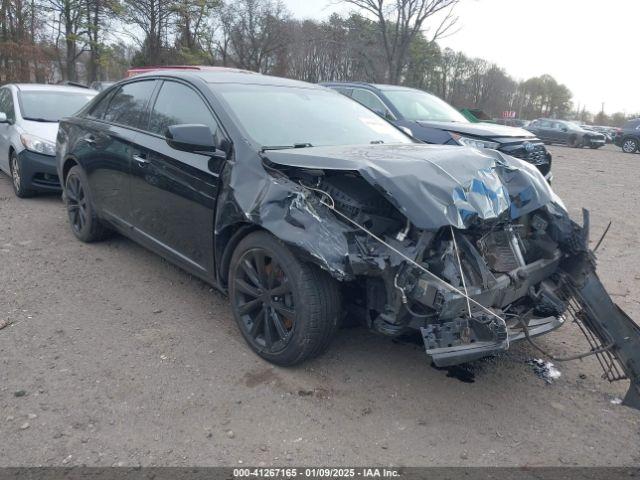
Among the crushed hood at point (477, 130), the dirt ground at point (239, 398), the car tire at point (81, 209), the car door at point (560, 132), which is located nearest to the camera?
the dirt ground at point (239, 398)

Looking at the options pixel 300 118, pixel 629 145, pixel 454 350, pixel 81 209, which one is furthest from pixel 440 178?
pixel 629 145

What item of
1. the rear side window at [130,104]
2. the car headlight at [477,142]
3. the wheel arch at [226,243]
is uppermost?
the rear side window at [130,104]

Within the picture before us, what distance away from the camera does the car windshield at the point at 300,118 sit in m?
3.68

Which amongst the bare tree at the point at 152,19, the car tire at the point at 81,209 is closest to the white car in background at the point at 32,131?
the car tire at the point at 81,209

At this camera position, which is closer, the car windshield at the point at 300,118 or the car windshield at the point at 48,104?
the car windshield at the point at 300,118

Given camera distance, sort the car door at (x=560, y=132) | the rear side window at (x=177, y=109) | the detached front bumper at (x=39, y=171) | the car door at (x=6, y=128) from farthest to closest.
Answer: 1. the car door at (x=560, y=132)
2. the car door at (x=6, y=128)
3. the detached front bumper at (x=39, y=171)
4. the rear side window at (x=177, y=109)

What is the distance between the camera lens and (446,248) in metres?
2.89

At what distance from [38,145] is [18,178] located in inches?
24.2

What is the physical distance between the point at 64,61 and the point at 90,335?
1263 inches

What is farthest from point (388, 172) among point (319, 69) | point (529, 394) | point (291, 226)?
point (319, 69)

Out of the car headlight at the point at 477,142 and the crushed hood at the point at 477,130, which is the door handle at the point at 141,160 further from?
the crushed hood at the point at 477,130

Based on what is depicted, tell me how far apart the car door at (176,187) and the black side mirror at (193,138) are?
0.35ft

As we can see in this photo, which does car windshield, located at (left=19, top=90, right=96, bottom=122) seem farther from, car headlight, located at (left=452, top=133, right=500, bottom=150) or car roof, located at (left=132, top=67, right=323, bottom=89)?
car headlight, located at (left=452, top=133, right=500, bottom=150)

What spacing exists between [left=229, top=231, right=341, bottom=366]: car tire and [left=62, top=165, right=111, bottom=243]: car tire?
7.89 ft
